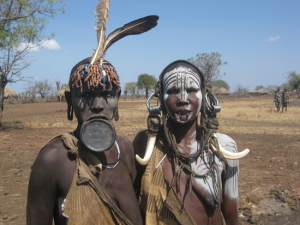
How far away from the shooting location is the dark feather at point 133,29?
1940 millimetres

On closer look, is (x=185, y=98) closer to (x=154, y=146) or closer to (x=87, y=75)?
(x=154, y=146)

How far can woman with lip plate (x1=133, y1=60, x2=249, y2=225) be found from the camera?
6.49ft

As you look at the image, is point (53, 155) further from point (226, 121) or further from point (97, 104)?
point (226, 121)

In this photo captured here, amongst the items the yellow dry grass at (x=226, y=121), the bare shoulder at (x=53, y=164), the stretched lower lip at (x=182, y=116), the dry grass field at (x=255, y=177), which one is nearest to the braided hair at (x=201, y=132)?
the stretched lower lip at (x=182, y=116)

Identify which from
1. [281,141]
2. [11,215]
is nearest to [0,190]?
[11,215]

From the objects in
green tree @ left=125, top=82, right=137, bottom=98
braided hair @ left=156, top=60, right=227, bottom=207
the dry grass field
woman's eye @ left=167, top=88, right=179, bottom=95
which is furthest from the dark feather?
green tree @ left=125, top=82, right=137, bottom=98

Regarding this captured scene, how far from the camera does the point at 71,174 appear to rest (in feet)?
5.30

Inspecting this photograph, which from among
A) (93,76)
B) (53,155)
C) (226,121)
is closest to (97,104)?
(93,76)

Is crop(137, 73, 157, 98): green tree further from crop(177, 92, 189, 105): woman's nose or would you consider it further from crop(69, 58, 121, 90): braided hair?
crop(69, 58, 121, 90): braided hair

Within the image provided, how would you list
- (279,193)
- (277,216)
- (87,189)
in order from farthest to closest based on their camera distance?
(279,193), (277,216), (87,189)

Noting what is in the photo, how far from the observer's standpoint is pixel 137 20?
205 cm

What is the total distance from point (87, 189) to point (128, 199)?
27 cm

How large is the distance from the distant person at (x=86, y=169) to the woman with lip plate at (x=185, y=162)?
0.26 meters

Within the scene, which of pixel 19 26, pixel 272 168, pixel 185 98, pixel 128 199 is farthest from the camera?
pixel 19 26
